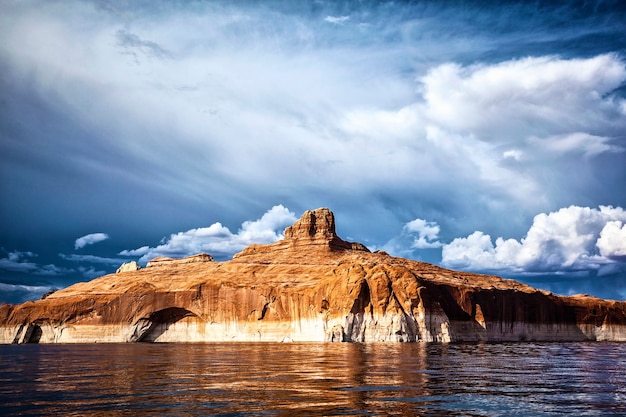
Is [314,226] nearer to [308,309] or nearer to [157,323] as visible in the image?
[157,323]

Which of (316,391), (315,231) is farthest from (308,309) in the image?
(316,391)

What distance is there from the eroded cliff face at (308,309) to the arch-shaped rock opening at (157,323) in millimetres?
246

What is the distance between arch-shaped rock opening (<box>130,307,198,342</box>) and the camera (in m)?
134

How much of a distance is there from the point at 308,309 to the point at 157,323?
151 feet

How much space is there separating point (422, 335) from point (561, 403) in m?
78.6

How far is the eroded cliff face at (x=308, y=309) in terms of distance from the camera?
10031 centimetres

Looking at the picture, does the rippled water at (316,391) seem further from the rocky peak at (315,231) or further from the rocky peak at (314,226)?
the rocky peak at (314,226)

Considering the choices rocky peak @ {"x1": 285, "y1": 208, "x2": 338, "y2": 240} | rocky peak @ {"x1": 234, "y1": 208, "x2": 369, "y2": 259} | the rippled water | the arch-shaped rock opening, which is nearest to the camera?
the rippled water

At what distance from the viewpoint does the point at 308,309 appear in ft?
364

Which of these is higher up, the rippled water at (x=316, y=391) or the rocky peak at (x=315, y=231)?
the rocky peak at (x=315, y=231)

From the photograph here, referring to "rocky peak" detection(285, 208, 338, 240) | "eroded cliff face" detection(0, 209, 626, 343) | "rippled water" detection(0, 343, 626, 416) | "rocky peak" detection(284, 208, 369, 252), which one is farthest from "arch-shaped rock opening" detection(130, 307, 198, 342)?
"rippled water" detection(0, 343, 626, 416)

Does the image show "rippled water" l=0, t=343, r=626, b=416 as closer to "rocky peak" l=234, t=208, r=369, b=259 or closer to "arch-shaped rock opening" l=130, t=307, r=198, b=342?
"arch-shaped rock opening" l=130, t=307, r=198, b=342

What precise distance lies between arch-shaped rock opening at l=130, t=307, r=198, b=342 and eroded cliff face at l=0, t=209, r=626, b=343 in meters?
0.25

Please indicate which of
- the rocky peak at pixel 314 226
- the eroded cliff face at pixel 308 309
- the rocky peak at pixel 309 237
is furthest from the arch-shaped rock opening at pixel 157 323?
the rocky peak at pixel 314 226
